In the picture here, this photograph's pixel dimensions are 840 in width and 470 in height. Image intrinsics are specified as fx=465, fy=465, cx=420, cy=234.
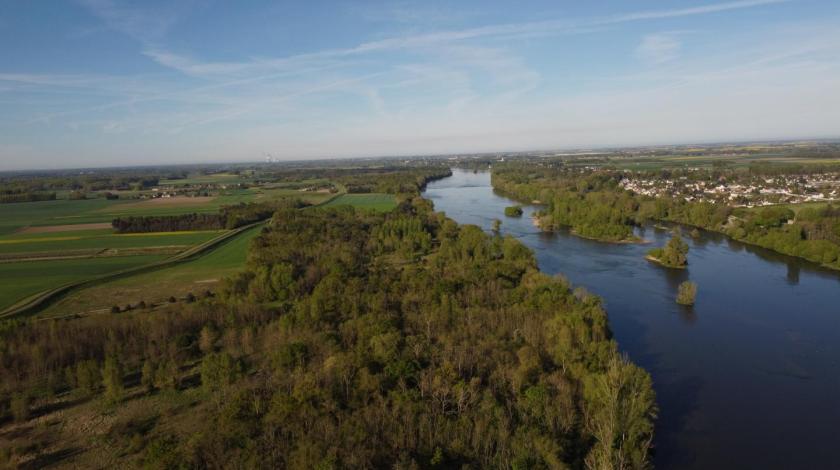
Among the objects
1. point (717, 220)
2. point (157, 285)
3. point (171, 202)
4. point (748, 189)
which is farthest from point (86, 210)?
point (748, 189)

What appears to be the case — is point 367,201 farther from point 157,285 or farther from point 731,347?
point 731,347

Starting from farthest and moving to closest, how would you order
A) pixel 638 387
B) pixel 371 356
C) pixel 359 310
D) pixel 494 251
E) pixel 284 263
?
pixel 494 251
pixel 284 263
pixel 359 310
pixel 371 356
pixel 638 387

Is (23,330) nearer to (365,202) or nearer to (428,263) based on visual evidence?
(428,263)

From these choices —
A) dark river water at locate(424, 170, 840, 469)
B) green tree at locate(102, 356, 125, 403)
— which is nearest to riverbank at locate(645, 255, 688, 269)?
A: dark river water at locate(424, 170, 840, 469)

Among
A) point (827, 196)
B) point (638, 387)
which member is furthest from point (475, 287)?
point (827, 196)

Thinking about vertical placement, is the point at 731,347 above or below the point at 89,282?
below

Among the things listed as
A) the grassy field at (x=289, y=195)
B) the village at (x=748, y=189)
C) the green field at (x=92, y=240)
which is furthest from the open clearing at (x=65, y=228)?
the village at (x=748, y=189)
